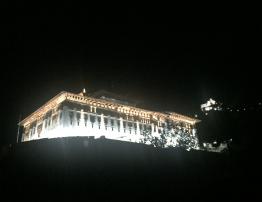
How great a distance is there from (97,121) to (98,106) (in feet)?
11.1

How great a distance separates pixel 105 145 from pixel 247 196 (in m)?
17.3

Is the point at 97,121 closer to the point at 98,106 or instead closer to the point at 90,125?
the point at 90,125

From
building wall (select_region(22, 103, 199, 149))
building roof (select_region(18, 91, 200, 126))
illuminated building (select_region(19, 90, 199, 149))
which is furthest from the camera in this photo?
building roof (select_region(18, 91, 200, 126))

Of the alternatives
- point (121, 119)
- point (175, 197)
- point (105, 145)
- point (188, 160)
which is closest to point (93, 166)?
point (105, 145)

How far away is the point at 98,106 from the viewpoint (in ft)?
207

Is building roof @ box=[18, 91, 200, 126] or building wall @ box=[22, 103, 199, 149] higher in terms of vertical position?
building roof @ box=[18, 91, 200, 126]

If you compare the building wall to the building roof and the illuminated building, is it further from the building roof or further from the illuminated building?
the building roof

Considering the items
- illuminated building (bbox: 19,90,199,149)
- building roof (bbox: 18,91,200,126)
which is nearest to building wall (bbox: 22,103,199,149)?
illuminated building (bbox: 19,90,199,149)

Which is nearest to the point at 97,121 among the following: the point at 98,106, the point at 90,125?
the point at 90,125

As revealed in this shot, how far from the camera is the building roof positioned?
59250 millimetres

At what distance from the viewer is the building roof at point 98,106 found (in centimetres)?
5925

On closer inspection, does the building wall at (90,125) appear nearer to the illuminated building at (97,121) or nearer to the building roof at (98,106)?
the illuminated building at (97,121)

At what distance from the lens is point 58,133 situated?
55375 millimetres

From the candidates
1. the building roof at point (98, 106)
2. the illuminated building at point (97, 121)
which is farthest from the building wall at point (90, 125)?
the building roof at point (98, 106)
